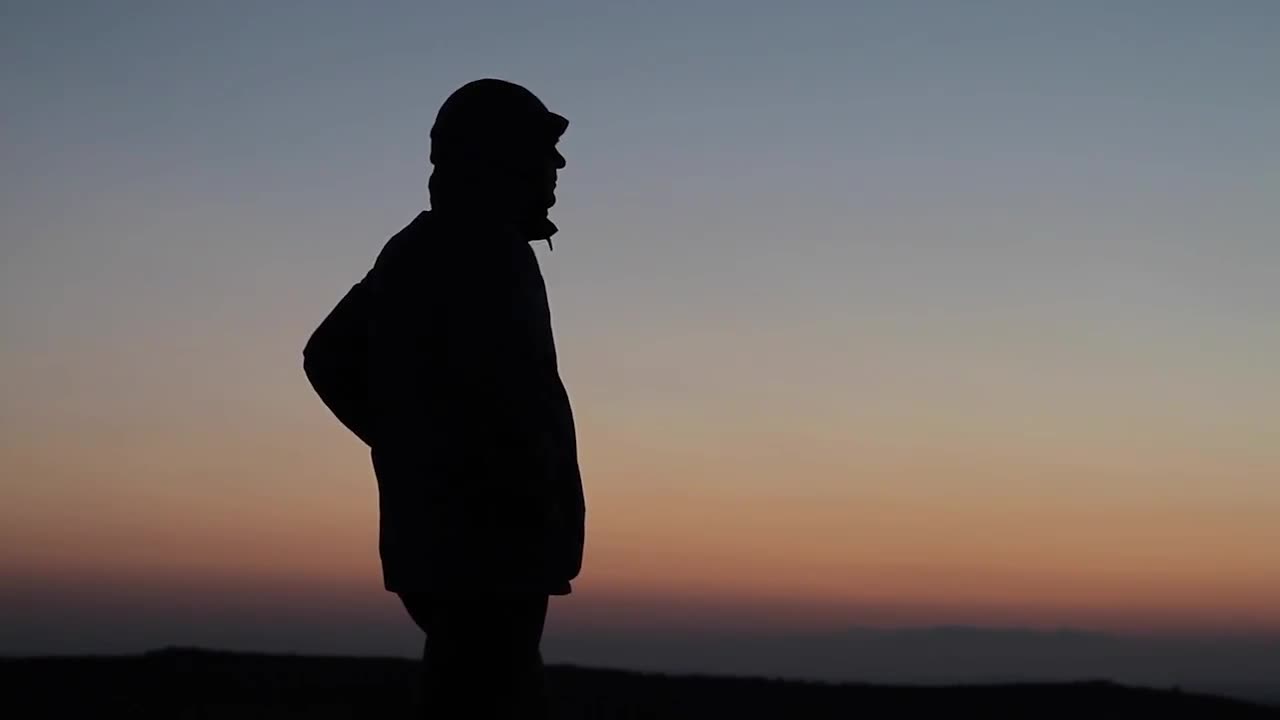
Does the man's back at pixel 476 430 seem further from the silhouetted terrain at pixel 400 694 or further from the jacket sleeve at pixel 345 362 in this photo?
the silhouetted terrain at pixel 400 694

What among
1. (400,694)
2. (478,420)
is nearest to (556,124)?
(478,420)

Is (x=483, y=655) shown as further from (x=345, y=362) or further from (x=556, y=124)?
(x=556, y=124)

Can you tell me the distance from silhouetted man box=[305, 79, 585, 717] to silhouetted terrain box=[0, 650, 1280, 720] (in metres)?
6.72

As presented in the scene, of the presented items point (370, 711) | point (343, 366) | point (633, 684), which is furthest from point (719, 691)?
point (343, 366)

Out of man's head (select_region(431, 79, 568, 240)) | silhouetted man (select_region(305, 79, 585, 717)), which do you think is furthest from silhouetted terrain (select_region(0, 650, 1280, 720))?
man's head (select_region(431, 79, 568, 240))

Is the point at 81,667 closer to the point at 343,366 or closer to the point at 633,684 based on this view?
the point at 633,684

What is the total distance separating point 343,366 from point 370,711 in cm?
725

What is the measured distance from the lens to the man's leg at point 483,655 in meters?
5.06

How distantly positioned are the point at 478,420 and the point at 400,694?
8138 mm

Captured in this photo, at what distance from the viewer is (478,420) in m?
5.03

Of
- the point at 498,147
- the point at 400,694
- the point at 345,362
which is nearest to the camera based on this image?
the point at 498,147

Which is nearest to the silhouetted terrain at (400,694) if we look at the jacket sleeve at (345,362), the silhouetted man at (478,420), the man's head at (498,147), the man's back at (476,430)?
the jacket sleeve at (345,362)

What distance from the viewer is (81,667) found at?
12820mm

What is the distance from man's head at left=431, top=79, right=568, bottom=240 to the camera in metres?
5.29
